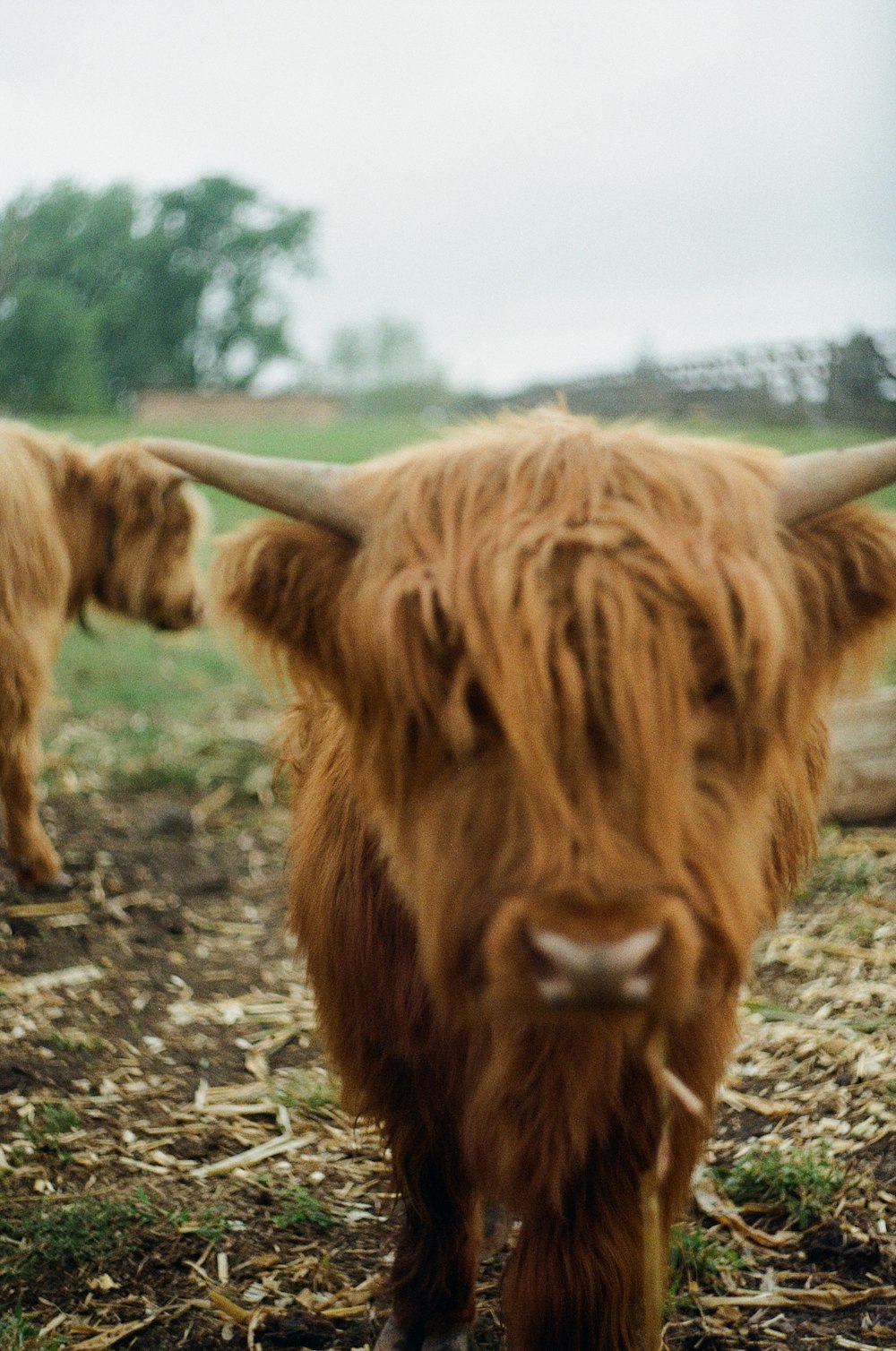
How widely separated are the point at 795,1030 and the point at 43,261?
13.0ft

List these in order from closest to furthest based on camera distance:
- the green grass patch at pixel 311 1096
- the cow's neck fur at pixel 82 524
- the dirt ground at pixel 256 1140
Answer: the dirt ground at pixel 256 1140 < the green grass patch at pixel 311 1096 < the cow's neck fur at pixel 82 524

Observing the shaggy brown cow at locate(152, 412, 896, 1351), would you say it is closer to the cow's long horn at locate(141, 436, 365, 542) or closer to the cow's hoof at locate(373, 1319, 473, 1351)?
the cow's long horn at locate(141, 436, 365, 542)

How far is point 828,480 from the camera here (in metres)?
1.70

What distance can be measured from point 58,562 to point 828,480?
13.5 feet

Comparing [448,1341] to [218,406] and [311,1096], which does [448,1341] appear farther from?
[218,406]

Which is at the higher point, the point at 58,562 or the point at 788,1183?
the point at 58,562

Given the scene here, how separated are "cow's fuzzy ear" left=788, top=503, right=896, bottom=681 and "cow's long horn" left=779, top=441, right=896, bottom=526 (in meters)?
0.03

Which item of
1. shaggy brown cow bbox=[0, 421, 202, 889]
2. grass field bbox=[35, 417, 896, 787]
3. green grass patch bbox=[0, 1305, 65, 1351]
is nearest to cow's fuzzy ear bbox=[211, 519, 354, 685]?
green grass patch bbox=[0, 1305, 65, 1351]

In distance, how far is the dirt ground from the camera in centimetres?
240

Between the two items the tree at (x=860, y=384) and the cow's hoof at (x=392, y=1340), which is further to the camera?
the tree at (x=860, y=384)

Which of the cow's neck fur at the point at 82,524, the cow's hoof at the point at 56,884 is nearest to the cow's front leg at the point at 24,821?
the cow's hoof at the point at 56,884

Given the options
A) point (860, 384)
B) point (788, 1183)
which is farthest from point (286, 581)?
point (860, 384)

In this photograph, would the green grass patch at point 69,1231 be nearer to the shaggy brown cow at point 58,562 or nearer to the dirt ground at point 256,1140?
the dirt ground at point 256,1140

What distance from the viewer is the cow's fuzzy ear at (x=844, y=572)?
1.74m
